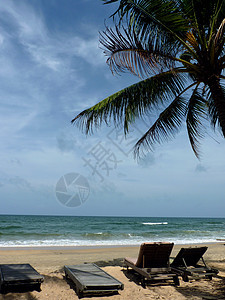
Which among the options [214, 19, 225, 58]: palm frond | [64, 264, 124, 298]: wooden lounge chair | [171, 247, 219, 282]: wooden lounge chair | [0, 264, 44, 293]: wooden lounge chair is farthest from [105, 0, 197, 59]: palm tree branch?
[0, 264, 44, 293]: wooden lounge chair

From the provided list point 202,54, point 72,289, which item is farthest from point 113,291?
point 202,54

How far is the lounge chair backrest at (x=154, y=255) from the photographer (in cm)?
599

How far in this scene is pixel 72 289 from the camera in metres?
5.34

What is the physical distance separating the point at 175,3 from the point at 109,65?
1.68 m

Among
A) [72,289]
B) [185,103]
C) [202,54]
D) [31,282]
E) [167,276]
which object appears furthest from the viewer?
[185,103]

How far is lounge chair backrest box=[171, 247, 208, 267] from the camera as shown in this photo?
20.9 ft

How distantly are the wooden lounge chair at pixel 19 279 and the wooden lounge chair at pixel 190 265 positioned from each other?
321 cm

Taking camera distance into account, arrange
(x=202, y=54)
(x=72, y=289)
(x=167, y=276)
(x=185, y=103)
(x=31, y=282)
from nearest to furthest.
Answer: (x=202, y=54) < (x=31, y=282) < (x=72, y=289) < (x=167, y=276) < (x=185, y=103)

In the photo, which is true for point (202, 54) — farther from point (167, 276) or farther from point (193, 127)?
point (167, 276)

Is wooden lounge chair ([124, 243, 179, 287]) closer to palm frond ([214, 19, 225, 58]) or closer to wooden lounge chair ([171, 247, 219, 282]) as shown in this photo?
wooden lounge chair ([171, 247, 219, 282])

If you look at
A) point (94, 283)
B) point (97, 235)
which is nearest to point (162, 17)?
point (94, 283)

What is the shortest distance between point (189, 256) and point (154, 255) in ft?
3.55

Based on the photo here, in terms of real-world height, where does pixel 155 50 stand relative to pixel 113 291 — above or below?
above

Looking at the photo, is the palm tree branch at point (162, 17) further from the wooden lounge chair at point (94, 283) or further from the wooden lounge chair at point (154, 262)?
the wooden lounge chair at point (94, 283)
